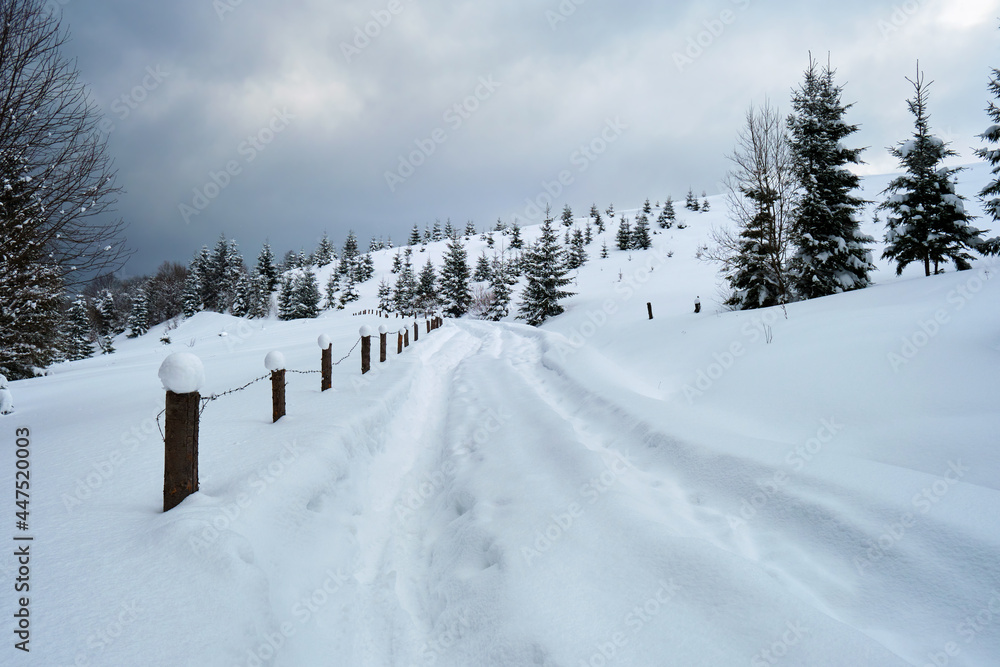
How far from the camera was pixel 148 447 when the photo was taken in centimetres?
400

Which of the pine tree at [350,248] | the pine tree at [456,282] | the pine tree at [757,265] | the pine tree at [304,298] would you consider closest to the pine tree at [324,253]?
the pine tree at [350,248]

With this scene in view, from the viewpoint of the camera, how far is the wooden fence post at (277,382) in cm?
478

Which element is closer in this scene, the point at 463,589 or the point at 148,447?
the point at 463,589

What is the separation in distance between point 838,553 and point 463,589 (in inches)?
98.5

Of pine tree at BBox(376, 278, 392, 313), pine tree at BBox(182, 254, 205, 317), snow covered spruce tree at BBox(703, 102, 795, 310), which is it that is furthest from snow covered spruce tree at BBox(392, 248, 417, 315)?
snow covered spruce tree at BBox(703, 102, 795, 310)

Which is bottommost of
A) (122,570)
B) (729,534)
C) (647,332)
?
(729,534)

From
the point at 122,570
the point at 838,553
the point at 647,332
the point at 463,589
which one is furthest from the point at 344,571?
the point at 647,332

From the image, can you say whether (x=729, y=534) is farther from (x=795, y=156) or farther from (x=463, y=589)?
(x=795, y=156)

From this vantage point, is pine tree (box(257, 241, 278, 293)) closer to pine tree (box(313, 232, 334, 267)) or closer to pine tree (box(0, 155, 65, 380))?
pine tree (box(313, 232, 334, 267))

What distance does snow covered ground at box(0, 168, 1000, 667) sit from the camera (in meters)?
1.97

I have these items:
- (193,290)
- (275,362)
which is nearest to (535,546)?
(275,362)

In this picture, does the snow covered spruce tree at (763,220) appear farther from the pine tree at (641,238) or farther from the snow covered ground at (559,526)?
the pine tree at (641,238)

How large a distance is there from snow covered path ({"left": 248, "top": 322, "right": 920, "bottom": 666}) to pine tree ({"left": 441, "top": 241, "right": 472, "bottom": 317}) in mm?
41165

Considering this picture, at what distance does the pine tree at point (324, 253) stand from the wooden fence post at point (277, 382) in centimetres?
9794
